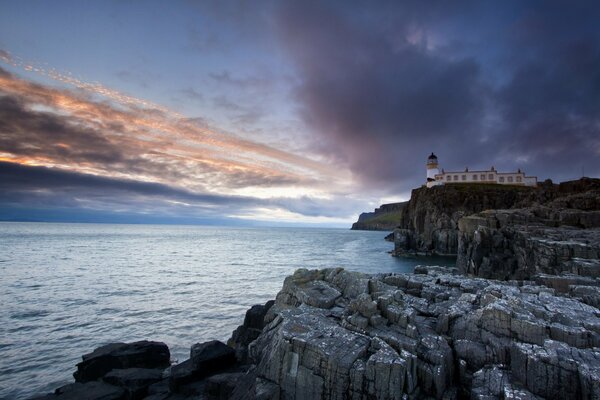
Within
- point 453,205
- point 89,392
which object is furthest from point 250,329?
point 453,205

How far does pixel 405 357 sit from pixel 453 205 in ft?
371

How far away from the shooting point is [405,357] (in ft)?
37.7

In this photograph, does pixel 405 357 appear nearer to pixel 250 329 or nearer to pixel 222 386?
pixel 222 386

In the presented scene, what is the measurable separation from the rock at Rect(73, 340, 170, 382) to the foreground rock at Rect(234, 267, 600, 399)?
8.71 m

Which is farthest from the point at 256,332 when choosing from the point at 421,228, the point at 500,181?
the point at 500,181

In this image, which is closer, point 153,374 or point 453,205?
point 153,374

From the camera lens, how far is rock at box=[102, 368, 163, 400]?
1661 cm

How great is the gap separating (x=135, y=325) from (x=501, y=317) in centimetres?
3142

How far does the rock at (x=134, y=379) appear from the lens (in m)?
16.6

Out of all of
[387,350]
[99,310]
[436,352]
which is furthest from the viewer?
[99,310]

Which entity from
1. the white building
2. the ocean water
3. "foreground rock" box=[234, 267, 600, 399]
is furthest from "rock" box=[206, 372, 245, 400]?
the white building

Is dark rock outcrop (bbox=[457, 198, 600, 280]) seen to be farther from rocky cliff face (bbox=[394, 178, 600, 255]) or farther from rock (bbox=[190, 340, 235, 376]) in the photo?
rocky cliff face (bbox=[394, 178, 600, 255])

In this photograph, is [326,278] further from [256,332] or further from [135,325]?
[135,325]

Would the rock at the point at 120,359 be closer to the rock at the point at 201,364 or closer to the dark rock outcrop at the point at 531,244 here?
the rock at the point at 201,364
